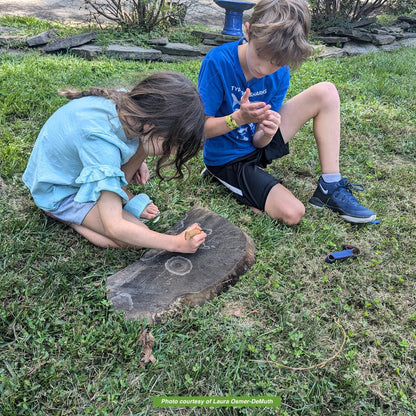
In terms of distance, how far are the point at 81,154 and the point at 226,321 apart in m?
0.99

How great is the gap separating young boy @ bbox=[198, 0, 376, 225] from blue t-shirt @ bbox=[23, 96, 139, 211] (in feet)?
2.24

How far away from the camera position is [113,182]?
1.83 metres

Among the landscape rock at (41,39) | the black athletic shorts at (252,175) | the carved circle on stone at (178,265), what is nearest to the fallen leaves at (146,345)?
the carved circle on stone at (178,265)

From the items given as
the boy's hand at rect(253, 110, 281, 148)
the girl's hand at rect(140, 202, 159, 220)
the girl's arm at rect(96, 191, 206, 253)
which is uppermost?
the boy's hand at rect(253, 110, 281, 148)

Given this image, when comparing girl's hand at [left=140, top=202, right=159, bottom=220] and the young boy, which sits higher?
the young boy

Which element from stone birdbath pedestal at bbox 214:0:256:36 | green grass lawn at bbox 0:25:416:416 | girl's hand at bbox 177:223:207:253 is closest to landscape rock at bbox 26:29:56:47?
stone birdbath pedestal at bbox 214:0:256:36

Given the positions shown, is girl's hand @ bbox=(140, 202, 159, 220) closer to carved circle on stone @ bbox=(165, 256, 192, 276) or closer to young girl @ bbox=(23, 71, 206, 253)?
young girl @ bbox=(23, 71, 206, 253)

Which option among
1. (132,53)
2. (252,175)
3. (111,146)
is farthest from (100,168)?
(132,53)

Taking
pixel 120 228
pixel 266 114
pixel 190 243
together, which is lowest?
pixel 190 243

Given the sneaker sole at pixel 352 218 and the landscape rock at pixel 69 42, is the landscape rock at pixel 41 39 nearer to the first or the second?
the landscape rock at pixel 69 42

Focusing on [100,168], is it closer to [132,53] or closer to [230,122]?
[230,122]

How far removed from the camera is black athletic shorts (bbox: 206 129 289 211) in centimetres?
264

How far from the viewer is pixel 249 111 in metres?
2.23

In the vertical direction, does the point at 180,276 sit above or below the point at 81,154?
below
